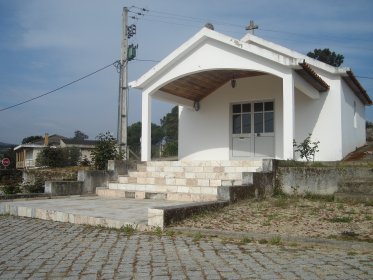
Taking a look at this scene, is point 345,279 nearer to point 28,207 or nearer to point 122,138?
point 28,207

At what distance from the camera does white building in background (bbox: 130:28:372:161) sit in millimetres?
11375

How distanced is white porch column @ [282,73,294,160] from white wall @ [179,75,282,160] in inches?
123

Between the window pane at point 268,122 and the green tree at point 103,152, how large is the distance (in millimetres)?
5305

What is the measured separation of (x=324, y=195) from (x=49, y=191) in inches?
282

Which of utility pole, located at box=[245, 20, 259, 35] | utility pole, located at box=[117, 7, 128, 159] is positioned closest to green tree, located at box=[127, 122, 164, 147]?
utility pole, located at box=[117, 7, 128, 159]

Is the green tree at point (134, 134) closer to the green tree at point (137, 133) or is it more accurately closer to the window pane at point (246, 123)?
the green tree at point (137, 133)

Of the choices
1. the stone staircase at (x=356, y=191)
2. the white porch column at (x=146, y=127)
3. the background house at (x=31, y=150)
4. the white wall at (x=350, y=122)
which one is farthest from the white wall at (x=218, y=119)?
the background house at (x=31, y=150)

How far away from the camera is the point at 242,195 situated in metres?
8.34

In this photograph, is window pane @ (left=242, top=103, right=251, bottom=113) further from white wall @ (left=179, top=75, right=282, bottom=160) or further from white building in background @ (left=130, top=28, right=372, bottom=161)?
white wall @ (left=179, top=75, right=282, bottom=160)

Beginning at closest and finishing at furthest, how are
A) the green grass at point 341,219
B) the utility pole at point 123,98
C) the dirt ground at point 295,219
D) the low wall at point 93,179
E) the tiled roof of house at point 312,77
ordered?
the dirt ground at point 295,219, the green grass at point 341,219, the tiled roof of house at point 312,77, the low wall at point 93,179, the utility pole at point 123,98

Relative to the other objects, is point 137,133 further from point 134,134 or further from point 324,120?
point 324,120

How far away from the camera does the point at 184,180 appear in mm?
9922

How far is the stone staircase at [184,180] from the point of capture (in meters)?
9.06

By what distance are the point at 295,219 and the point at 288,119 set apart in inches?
175
